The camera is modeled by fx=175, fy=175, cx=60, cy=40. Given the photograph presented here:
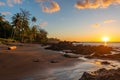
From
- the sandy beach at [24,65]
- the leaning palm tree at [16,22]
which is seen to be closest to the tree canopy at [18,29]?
the leaning palm tree at [16,22]

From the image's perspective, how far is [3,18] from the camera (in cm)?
8706

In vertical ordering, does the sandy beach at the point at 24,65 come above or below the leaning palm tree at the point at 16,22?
below

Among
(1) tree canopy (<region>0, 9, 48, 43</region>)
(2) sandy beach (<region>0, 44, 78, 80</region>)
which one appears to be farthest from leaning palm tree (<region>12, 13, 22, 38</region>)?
(2) sandy beach (<region>0, 44, 78, 80</region>)

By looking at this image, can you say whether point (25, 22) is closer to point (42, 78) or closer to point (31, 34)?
point (31, 34)

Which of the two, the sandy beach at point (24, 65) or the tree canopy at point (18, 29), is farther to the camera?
the tree canopy at point (18, 29)

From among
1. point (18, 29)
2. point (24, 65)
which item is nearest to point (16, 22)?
point (18, 29)

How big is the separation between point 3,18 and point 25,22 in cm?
1139

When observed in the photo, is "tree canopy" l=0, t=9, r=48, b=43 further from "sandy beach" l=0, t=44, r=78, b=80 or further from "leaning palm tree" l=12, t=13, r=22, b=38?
"sandy beach" l=0, t=44, r=78, b=80

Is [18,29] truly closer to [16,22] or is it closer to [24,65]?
[16,22]

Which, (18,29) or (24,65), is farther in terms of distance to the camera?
(18,29)

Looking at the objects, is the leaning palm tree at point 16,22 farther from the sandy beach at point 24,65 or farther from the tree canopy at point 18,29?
the sandy beach at point 24,65

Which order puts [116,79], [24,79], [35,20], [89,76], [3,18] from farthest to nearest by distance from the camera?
[35,20] → [3,18] → [24,79] → [89,76] → [116,79]

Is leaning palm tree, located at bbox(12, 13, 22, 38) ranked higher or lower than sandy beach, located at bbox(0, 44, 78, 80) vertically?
higher

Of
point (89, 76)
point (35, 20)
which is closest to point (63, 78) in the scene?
point (89, 76)
